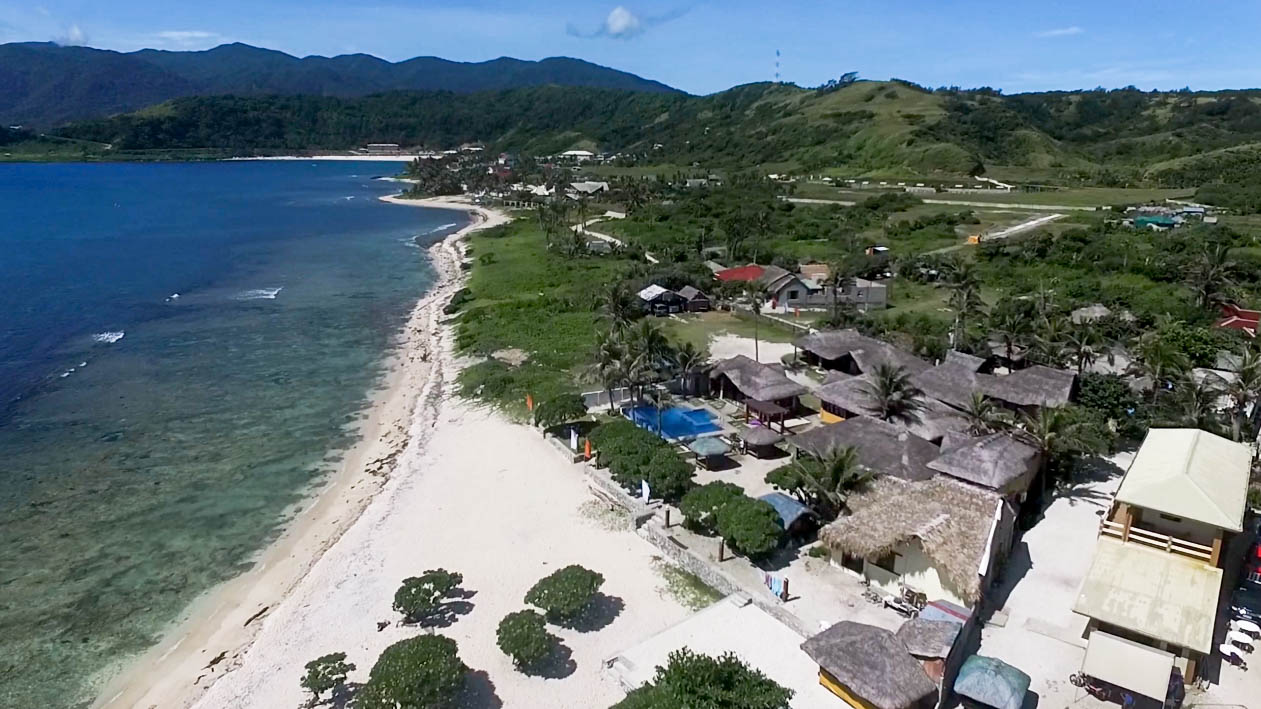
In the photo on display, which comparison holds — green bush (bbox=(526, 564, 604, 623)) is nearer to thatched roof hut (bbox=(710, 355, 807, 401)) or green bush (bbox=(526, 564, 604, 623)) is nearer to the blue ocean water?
the blue ocean water

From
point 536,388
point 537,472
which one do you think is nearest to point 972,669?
point 537,472

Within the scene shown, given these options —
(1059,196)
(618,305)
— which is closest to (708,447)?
(618,305)

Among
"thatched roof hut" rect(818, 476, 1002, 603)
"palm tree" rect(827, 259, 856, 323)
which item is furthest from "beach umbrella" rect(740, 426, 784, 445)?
"palm tree" rect(827, 259, 856, 323)

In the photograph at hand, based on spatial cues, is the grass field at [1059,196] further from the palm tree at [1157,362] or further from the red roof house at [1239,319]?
the palm tree at [1157,362]

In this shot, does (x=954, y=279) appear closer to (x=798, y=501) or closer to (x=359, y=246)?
(x=798, y=501)

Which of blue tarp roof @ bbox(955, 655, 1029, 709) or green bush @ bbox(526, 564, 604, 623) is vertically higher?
blue tarp roof @ bbox(955, 655, 1029, 709)

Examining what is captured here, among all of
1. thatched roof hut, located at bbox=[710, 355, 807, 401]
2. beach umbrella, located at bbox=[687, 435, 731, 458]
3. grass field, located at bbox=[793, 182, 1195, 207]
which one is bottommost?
beach umbrella, located at bbox=[687, 435, 731, 458]

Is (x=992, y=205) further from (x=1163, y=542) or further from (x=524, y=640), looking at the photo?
(x=524, y=640)

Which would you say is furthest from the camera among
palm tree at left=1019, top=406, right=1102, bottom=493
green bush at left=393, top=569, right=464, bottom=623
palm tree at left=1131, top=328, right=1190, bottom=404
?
palm tree at left=1131, top=328, right=1190, bottom=404

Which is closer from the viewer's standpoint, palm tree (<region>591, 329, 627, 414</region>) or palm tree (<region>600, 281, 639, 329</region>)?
palm tree (<region>591, 329, 627, 414</region>)
